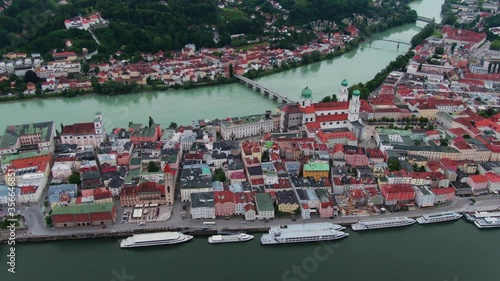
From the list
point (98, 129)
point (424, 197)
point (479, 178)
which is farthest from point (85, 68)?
point (479, 178)

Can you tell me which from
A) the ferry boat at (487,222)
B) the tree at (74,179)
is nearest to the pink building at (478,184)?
the ferry boat at (487,222)

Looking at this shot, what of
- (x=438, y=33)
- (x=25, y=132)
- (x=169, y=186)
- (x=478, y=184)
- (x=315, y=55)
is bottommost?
(x=169, y=186)

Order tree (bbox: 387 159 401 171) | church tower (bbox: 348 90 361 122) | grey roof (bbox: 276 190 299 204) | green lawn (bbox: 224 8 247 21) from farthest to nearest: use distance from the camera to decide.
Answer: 1. green lawn (bbox: 224 8 247 21)
2. church tower (bbox: 348 90 361 122)
3. tree (bbox: 387 159 401 171)
4. grey roof (bbox: 276 190 299 204)

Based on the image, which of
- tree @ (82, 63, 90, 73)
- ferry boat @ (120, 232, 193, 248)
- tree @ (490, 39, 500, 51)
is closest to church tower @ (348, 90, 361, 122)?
ferry boat @ (120, 232, 193, 248)

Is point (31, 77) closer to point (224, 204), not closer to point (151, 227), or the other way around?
point (151, 227)

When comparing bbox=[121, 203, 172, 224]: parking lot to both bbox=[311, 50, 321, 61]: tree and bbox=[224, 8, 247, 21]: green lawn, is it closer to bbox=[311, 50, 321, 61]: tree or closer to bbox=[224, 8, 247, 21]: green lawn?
bbox=[311, 50, 321, 61]: tree

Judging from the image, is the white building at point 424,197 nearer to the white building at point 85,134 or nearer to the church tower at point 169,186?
the church tower at point 169,186
